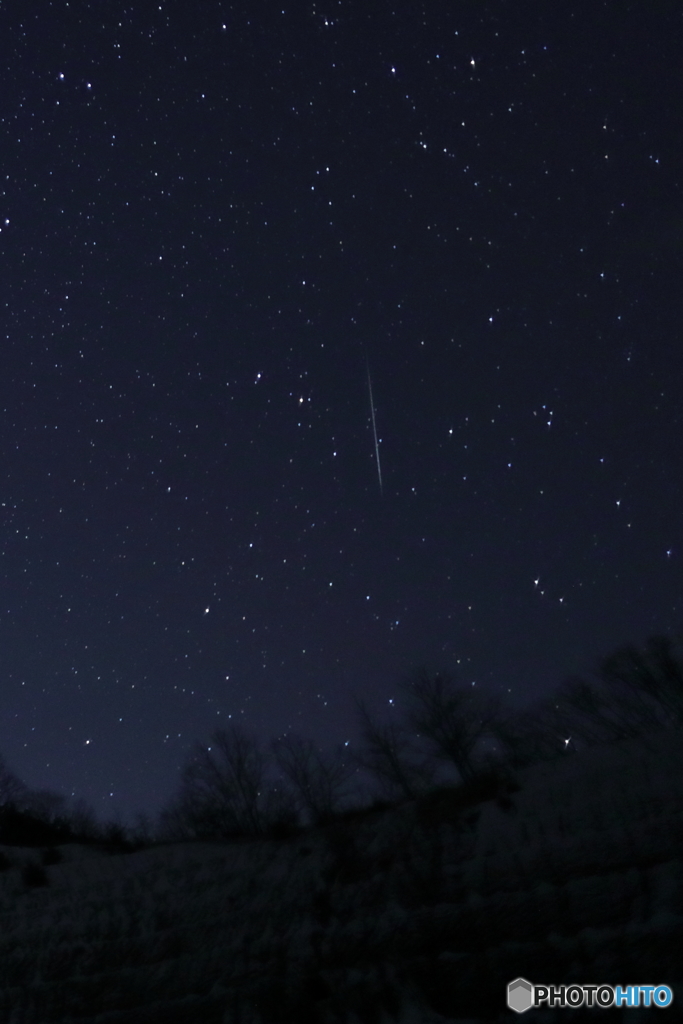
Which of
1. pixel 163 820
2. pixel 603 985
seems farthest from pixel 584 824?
pixel 163 820

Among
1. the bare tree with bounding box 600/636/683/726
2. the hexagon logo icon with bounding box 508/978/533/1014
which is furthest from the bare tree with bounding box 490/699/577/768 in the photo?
the hexagon logo icon with bounding box 508/978/533/1014

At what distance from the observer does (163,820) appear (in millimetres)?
47406

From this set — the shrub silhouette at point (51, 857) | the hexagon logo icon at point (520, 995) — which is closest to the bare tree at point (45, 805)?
the shrub silhouette at point (51, 857)

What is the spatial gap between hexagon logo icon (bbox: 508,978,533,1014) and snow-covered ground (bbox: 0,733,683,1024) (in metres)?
0.19

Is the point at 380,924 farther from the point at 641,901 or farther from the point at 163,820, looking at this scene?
the point at 163,820

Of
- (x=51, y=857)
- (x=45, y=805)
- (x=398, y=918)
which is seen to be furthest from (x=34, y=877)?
(x=45, y=805)

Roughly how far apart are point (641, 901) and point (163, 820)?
4352cm

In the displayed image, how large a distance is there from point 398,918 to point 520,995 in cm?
380

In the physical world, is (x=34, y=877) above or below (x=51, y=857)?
below

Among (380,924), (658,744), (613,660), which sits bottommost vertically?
(380,924)

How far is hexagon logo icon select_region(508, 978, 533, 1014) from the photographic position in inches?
402

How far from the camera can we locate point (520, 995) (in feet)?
34.6

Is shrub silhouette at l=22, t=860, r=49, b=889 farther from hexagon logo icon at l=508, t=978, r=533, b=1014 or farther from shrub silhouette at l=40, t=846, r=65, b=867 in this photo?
hexagon logo icon at l=508, t=978, r=533, b=1014

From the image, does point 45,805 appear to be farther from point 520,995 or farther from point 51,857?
point 520,995
